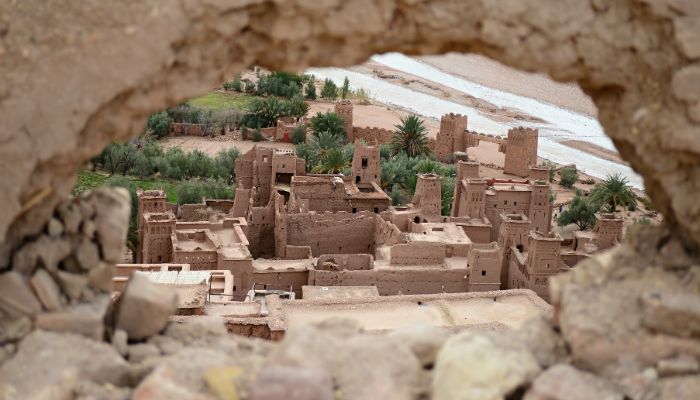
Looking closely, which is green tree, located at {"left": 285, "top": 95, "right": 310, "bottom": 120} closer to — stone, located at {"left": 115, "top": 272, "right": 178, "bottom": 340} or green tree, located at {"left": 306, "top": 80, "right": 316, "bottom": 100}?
green tree, located at {"left": 306, "top": 80, "right": 316, "bottom": 100}

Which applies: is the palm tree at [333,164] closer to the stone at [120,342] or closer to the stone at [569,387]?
the stone at [120,342]

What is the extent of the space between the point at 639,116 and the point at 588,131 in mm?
47540

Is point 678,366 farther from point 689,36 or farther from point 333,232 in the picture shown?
point 333,232

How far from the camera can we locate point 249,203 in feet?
91.8

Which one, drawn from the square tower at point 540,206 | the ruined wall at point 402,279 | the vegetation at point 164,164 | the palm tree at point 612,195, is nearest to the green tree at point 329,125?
the vegetation at point 164,164

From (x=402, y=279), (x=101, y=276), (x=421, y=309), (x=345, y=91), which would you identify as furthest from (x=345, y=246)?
(x=345, y=91)

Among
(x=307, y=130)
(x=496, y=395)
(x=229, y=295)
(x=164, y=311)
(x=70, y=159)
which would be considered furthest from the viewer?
(x=307, y=130)

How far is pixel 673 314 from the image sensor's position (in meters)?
5.29

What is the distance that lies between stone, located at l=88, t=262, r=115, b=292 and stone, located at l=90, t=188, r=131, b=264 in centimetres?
5

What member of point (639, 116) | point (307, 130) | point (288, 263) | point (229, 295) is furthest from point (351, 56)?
point (307, 130)

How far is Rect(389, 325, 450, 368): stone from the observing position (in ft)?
19.1

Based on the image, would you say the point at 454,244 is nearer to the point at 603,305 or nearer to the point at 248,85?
the point at 603,305

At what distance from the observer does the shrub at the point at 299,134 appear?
4538 cm

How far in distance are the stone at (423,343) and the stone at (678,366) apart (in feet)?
4.49
